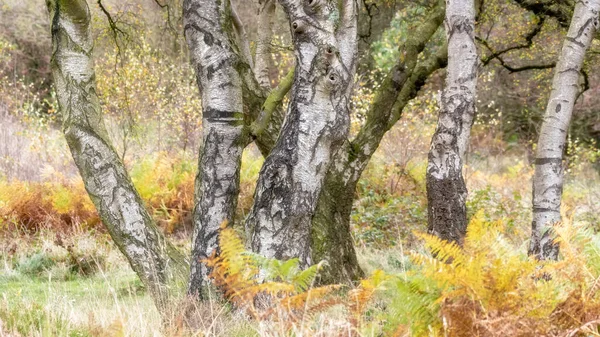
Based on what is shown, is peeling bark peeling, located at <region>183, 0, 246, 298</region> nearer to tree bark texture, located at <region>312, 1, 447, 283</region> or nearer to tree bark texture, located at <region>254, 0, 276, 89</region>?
tree bark texture, located at <region>312, 1, 447, 283</region>

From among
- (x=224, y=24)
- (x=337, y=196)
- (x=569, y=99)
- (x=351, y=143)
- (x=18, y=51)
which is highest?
(x=18, y=51)

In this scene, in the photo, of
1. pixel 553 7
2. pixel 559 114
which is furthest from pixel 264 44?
pixel 559 114

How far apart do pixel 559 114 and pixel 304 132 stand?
2406 mm

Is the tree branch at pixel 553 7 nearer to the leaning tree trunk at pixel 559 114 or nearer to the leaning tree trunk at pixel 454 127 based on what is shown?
the leaning tree trunk at pixel 559 114

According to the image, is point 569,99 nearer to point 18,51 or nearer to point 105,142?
point 105,142

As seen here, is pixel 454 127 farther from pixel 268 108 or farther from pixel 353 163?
pixel 268 108

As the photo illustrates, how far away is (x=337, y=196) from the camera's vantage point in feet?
18.0

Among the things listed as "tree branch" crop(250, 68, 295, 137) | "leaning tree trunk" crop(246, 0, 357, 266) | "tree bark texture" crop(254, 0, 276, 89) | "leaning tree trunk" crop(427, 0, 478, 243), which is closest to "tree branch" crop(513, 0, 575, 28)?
"leaning tree trunk" crop(427, 0, 478, 243)

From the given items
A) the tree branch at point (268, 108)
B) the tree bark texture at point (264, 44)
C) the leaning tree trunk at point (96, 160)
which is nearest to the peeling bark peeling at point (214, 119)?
the tree branch at point (268, 108)

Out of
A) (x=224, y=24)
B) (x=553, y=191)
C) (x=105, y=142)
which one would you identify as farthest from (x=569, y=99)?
(x=105, y=142)

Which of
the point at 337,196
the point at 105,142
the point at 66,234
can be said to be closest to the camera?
the point at 105,142

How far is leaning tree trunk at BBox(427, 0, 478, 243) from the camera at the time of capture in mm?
4598

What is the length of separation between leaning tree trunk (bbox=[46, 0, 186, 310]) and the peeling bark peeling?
0.46m

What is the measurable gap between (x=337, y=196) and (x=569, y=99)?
200 cm
